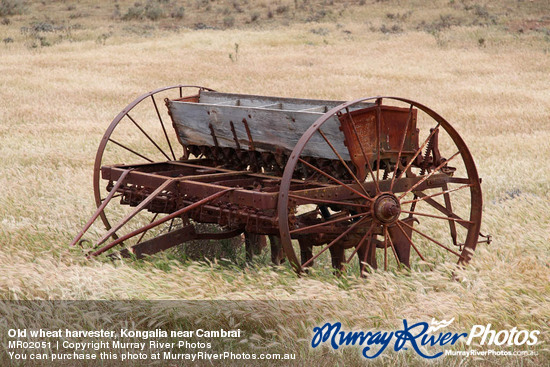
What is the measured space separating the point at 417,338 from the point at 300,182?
6.81 feet

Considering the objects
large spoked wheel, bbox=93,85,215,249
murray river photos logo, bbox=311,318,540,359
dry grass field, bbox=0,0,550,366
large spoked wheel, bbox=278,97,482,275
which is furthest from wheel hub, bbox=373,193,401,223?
large spoked wheel, bbox=93,85,215,249

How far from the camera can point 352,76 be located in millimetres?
21156

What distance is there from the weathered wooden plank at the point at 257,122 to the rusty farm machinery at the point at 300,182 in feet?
0.04

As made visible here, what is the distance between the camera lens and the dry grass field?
16.5 ft

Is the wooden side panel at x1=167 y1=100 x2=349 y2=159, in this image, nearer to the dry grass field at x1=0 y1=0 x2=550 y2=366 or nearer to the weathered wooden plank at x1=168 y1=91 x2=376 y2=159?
the weathered wooden plank at x1=168 y1=91 x2=376 y2=159

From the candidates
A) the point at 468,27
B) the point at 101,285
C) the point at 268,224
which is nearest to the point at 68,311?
the point at 101,285

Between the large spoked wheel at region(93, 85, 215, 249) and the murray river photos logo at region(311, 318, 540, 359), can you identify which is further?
the large spoked wheel at region(93, 85, 215, 249)

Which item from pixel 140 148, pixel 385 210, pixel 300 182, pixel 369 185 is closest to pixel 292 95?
pixel 140 148

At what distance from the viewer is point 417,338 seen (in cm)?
471

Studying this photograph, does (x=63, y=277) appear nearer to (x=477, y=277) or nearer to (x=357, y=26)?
(x=477, y=277)

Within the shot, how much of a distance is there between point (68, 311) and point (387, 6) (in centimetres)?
4098

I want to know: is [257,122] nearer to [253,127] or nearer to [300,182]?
[253,127]

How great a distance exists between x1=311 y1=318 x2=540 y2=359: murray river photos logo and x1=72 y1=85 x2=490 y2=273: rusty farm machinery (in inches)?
33.2

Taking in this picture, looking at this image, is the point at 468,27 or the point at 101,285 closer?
the point at 101,285
